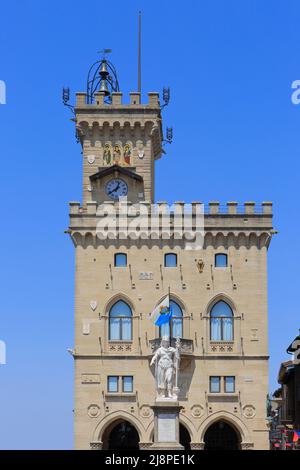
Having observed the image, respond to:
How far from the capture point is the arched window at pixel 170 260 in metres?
83.0

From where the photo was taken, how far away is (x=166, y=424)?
2312 inches

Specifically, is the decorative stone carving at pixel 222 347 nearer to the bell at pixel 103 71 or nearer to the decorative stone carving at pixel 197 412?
the decorative stone carving at pixel 197 412

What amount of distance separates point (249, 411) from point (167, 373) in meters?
23.0

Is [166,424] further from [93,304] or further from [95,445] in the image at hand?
[93,304]

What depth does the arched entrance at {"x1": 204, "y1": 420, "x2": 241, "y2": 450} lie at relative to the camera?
8288 centimetres

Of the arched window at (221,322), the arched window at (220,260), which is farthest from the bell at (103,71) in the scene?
the arched window at (221,322)

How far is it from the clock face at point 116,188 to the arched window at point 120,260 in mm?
5640

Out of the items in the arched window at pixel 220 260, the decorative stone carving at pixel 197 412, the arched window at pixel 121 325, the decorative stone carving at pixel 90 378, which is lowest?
the decorative stone carving at pixel 197 412

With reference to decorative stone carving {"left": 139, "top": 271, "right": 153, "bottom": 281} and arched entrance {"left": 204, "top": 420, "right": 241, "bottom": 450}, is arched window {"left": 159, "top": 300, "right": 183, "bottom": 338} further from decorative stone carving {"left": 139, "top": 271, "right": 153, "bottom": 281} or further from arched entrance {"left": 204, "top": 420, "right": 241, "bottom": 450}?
arched entrance {"left": 204, "top": 420, "right": 241, "bottom": 450}

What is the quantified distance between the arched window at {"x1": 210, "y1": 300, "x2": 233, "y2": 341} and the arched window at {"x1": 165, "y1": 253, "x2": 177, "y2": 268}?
4.05 m

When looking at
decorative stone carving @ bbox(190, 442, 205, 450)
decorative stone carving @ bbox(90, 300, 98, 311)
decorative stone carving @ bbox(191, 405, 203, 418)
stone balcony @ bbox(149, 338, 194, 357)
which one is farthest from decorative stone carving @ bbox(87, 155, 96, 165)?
decorative stone carving @ bbox(190, 442, 205, 450)

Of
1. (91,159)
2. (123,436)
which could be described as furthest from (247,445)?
(91,159)
